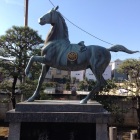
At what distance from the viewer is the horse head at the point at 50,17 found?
453cm

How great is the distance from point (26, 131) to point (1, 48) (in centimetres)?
822

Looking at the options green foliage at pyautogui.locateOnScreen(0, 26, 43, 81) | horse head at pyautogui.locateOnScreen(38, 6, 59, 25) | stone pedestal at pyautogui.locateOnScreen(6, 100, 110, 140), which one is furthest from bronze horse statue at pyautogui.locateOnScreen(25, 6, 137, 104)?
green foliage at pyautogui.locateOnScreen(0, 26, 43, 81)

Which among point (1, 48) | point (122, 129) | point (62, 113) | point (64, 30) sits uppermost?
point (1, 48)

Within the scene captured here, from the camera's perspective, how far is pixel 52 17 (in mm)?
4562

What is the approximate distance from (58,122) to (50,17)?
6.19 feet

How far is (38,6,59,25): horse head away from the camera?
4.53 m

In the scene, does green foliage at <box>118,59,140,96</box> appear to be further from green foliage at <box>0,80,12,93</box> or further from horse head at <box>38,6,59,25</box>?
horse head at <box>38,6,59,25</box>

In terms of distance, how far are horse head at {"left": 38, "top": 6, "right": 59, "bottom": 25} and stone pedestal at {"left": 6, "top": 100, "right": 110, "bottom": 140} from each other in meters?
1.53

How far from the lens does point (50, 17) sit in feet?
14.9

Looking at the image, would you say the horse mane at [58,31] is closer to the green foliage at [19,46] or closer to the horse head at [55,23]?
the horse head at [55,23]

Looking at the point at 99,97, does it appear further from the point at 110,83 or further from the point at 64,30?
the point at 64,30

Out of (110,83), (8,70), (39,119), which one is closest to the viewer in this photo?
(39,119)

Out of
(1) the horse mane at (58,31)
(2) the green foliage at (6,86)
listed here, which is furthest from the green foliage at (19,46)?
(1) the horse mane at (58,31)

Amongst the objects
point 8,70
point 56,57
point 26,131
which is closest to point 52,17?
point 56,57
